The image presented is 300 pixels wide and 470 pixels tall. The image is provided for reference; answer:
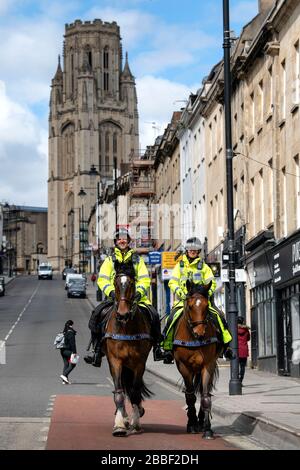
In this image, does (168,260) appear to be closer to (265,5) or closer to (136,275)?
(265,5)

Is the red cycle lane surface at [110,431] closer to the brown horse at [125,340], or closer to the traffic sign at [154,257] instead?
the brown horse at [125,340]

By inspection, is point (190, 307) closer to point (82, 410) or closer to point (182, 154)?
point (82, 410)

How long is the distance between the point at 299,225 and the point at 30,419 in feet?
49.3

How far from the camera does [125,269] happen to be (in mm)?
14211

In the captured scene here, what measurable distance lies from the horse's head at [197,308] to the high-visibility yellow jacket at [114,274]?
67 centimetres

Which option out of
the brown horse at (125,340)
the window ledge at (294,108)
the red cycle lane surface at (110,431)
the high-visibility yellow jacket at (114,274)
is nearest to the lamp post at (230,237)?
the red cycle lane surface at (110,431)

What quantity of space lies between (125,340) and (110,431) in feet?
4.32

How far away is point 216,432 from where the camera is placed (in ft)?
49.0

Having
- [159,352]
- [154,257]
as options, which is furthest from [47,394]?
[154,257]

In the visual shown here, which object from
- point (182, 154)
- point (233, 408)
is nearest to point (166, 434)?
point (233, 408)

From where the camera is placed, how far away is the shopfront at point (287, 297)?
96.9 ft

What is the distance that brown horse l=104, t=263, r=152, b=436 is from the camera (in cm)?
1373

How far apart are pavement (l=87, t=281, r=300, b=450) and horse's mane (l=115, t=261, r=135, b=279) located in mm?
2711

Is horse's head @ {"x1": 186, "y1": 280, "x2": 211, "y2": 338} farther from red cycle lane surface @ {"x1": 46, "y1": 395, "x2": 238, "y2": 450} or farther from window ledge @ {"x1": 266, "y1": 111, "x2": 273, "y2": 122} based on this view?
window ledge @ {"x1": 266, "y1": 111, "x2": 273, "y2": 122}
